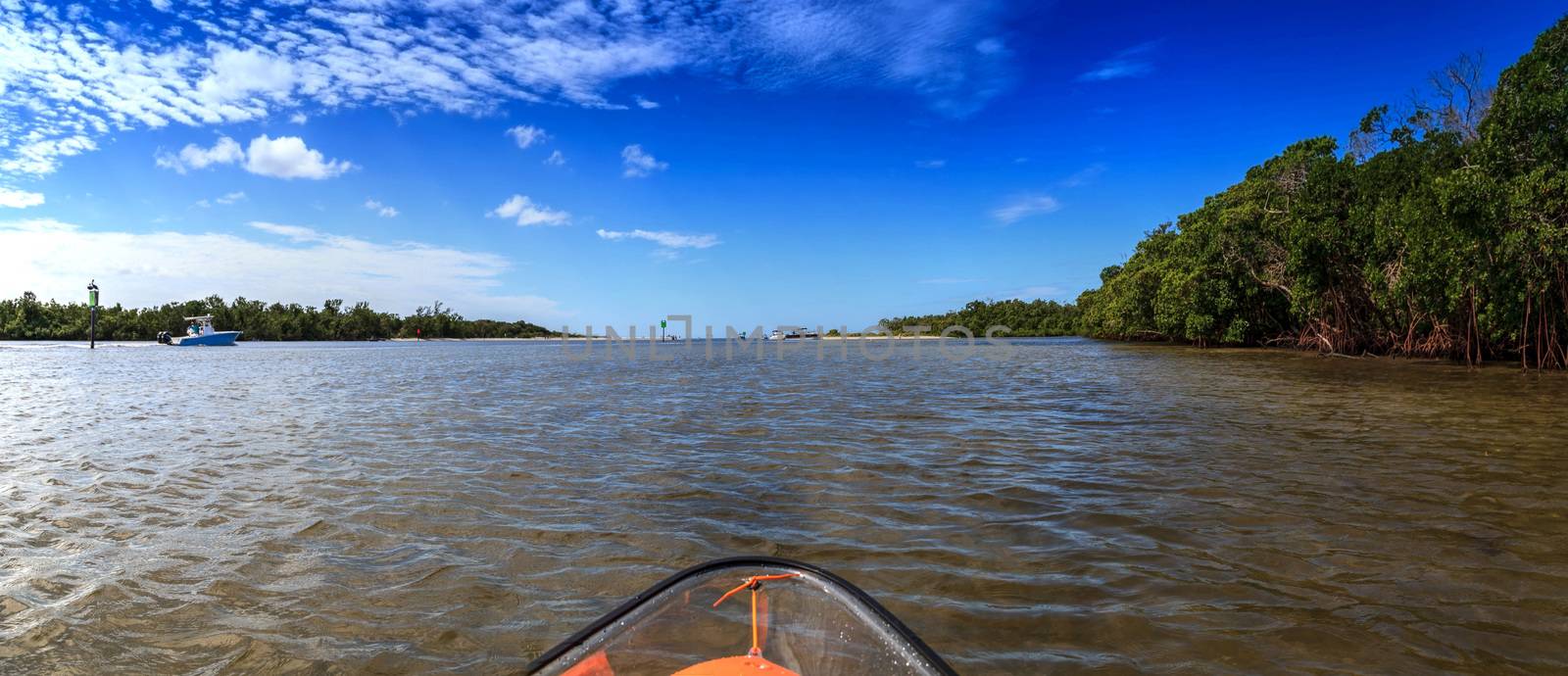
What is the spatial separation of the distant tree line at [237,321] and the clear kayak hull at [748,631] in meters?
85.7

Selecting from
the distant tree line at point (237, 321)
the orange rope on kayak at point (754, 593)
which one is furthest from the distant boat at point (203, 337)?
the orange rope on kayak at point (754, 593)

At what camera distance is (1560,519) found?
15.0 feet

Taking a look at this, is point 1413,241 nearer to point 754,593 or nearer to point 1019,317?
point 754,593

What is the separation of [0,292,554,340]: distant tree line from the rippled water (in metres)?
73.5

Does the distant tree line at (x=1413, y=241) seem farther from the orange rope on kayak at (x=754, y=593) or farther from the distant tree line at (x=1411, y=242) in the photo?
the orange rope on kayak at (x=754, y=593)

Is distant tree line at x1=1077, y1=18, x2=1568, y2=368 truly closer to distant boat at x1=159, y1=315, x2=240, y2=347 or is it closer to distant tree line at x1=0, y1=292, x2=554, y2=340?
distant boat at x1=159, y1=315, x2=240, y2=347

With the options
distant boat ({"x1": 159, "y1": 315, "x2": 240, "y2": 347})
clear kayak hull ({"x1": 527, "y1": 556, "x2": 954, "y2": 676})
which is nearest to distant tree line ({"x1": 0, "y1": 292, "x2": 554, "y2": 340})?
distant boat ({"x1": 159, "y1": 315, "x2": 240, "y2": 347})

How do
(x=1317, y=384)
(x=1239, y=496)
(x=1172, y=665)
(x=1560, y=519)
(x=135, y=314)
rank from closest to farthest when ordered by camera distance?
(x=1172, y=665)
(x=1560, y=519)
(x=1239, y=496)
(x=1317, y=384)
(x=135, y=314)

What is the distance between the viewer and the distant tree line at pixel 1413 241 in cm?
1553

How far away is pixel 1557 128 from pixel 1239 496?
18406 millimetres

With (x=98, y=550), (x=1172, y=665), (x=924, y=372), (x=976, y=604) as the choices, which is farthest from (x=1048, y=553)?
(x=924, y=372)

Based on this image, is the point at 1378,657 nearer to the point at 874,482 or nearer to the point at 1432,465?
the point at 874,482

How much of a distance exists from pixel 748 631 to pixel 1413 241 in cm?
2440

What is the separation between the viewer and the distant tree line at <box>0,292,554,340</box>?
59062 millimetres
